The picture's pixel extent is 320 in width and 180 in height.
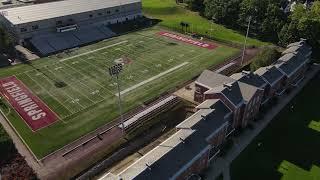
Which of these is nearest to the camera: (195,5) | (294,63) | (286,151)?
(286,151)

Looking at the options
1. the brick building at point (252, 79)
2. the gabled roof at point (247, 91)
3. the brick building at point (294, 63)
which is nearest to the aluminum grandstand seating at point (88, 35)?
the brick building at point (252, 79)

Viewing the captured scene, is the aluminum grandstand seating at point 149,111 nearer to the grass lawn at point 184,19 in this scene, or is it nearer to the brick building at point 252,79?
the brick building at point 252,79

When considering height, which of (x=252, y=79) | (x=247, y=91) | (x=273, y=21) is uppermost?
(x=273, y=21)

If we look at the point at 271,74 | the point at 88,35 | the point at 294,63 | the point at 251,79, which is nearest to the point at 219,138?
the point at 251,79

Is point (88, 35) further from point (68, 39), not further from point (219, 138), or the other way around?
point (219, 138)

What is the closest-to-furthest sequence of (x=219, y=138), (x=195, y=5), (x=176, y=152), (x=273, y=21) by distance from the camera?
(x=176, y=152) → (x=219, y=138) → (x=273, y=21) → (x=195, y=5)
